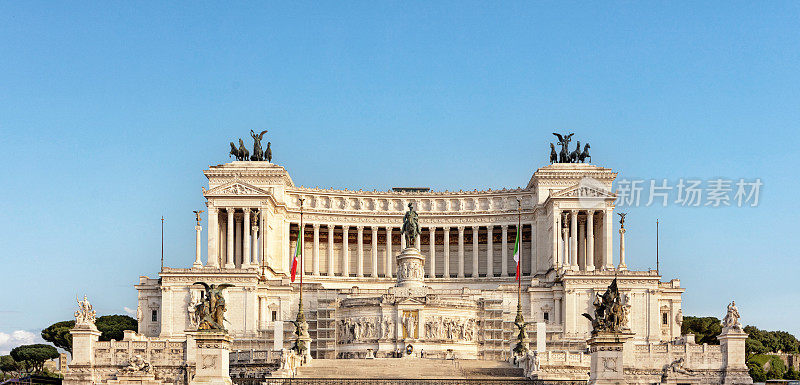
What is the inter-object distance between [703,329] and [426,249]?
31.9m

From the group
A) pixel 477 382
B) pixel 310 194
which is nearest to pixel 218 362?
pixel 477 382

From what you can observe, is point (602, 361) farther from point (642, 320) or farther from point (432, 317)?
point (642, 320)

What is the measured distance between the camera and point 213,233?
4230 inches

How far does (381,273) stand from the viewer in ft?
393

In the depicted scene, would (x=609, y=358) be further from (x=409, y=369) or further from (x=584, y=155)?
(x=584, y=155)

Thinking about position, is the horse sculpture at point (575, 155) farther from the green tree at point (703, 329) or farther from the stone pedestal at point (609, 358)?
the stone pedestal at point (609, 358)

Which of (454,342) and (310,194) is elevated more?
(310,194)

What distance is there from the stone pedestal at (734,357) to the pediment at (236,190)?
49.4 meters

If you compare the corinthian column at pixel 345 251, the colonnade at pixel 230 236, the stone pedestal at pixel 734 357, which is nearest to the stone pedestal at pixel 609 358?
the stone pedestal at pixel 734 357

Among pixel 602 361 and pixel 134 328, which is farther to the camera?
pixel 134 328

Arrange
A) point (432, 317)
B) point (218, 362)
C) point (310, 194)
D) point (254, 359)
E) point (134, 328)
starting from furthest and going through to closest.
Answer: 1. point (310, 194)
2. point (134, 328)
3. point (432, 317)
4. point (254, 359)
5. point (218, 362)

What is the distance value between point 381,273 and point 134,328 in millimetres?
28367

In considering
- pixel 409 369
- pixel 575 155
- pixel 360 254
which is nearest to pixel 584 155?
pixel 575 155

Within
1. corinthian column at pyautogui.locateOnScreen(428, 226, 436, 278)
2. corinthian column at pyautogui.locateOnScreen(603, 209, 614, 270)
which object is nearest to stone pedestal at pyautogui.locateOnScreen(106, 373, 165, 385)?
corinthian column at pyautogui.locateOnScreen(428, 226, 436, 278)
